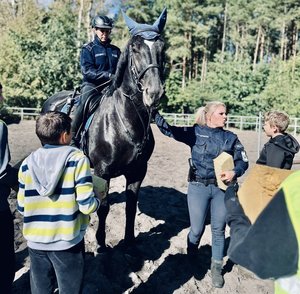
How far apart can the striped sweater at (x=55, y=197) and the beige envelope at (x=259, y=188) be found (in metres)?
1.21

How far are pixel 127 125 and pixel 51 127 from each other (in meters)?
1.77

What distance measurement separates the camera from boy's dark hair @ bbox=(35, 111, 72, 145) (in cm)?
272

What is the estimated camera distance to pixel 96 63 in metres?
4.95

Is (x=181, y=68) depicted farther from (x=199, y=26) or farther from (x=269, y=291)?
(x=269, y=291)

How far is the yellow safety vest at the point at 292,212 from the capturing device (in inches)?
52.9

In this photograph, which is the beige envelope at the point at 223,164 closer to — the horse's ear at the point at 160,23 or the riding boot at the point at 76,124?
the horse's ear at the point at 160,23

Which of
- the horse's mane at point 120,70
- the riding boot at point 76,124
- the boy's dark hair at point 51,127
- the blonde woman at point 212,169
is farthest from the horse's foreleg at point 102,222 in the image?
the boy's dark hair at point 51,127

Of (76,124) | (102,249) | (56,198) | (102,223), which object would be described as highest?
(76,124)

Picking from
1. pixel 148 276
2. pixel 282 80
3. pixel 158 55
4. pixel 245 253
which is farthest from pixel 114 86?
pixel 282 80

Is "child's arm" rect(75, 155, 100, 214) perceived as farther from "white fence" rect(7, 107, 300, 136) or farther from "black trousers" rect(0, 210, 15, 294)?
"white fence" rect(7, 107, 300, 136)

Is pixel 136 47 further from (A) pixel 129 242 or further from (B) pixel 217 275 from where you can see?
(B) pixel 217 275

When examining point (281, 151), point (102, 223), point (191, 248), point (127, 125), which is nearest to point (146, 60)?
point (127, 125)

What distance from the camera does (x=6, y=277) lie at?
3328 millimetres

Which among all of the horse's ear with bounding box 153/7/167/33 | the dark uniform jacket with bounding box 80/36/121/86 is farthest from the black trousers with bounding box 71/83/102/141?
the horse's ear with bounding box 153/7/167/33
